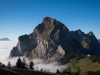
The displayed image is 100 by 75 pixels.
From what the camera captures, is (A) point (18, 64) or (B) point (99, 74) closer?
(A) point (18, 64)

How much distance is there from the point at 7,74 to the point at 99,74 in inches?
5304

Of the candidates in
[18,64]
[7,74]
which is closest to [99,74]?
[18,64]

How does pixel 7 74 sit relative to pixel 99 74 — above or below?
above

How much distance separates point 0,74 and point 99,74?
137137 mm

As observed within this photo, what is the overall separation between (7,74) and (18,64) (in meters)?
72.9

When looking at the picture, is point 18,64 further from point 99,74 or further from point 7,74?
point 99,74

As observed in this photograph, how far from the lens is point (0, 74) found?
31.5m

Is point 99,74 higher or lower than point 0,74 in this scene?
lower

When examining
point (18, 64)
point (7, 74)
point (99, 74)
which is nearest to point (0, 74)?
point (7, 74)

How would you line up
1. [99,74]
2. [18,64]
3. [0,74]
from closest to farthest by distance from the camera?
[0,74] → [18,64] → [99,74]

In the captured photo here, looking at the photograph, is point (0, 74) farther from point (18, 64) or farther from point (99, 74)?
point (99, 74)

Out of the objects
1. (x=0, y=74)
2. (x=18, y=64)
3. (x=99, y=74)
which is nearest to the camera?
(x=0, y=74)

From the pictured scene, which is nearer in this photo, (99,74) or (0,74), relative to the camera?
(0,74)

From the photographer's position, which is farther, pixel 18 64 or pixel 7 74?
pixel 18 64
